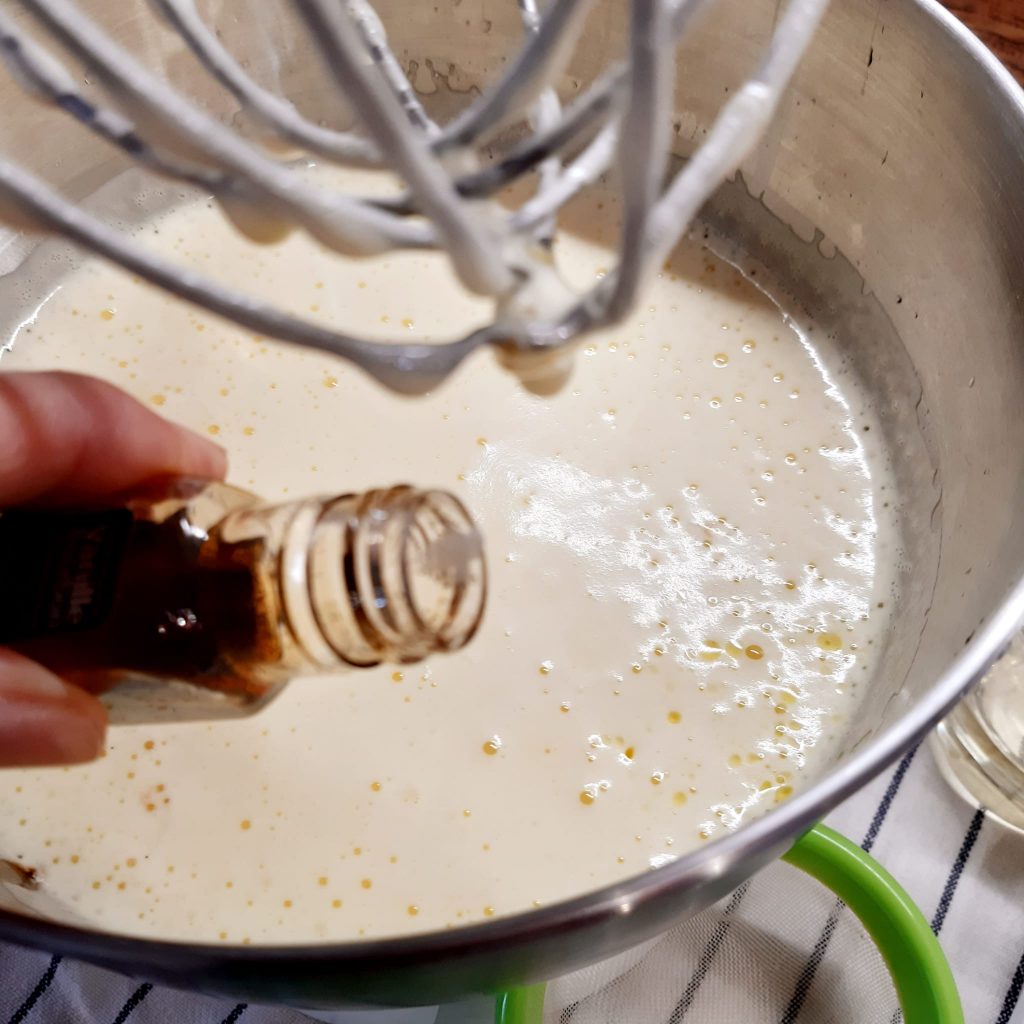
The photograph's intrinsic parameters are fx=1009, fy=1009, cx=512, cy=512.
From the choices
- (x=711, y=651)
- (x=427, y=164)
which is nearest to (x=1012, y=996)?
(x=711, y=651)

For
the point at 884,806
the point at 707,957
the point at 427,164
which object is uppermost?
the point at 427,164

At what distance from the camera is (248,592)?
1.14 feet

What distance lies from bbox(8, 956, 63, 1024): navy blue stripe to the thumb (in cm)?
16

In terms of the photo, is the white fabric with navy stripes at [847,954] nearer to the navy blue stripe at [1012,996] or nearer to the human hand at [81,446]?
the navy blue stripe at [1012,996]

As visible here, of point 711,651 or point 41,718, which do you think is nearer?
point 41,718

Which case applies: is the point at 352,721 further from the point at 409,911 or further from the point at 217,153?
the point at 217,153

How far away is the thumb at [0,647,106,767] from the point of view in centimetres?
34

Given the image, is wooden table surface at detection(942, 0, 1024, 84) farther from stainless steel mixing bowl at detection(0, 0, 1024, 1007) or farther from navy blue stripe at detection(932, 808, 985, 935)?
navy blue stripe at detection(932, 808, 985, 935)

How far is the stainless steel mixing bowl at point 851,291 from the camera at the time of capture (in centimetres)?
27

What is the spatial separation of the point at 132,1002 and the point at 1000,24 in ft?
2.38

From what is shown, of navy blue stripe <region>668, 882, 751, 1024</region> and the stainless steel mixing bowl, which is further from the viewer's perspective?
navy blue stripe <region>668, 882, 751, 1024</region>

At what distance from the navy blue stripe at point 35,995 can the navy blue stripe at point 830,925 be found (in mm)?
353

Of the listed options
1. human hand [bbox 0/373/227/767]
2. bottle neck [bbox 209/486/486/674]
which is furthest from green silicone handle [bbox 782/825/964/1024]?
human hand [bbox 0/373/227/767]

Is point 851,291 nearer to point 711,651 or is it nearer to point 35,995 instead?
point 711,651
